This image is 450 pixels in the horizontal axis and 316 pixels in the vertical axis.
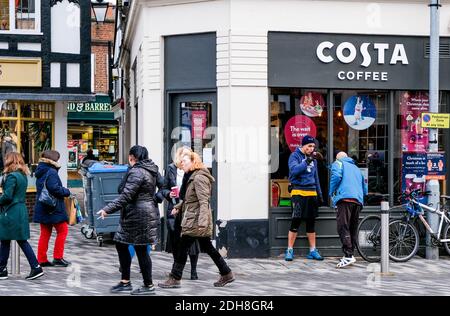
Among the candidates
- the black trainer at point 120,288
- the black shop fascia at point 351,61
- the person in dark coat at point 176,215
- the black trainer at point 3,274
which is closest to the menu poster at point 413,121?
the black shop fascia at point 351,61

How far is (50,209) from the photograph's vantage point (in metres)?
11.1

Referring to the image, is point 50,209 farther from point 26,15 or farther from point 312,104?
point 26,15

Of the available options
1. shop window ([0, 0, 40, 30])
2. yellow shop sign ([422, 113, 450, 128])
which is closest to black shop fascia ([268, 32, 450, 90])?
yellow shop sign ([422, 113, 450, 128])

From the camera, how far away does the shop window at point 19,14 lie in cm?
1759

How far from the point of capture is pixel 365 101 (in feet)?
42.5

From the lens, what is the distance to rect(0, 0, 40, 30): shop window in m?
17.6

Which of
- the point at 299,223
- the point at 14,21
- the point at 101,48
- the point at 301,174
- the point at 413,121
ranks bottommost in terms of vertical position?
the point at 299,223

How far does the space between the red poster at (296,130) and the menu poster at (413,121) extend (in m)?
1.68

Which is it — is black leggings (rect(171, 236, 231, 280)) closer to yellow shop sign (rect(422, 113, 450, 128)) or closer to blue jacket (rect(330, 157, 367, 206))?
blue jacket (rect(330, 157, 367, 206))

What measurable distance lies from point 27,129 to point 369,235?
9478mm

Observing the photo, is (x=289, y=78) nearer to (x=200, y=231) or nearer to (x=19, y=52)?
(x=200, y=231)

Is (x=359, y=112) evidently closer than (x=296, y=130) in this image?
No

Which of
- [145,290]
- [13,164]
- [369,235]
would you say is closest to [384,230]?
[369,235]
